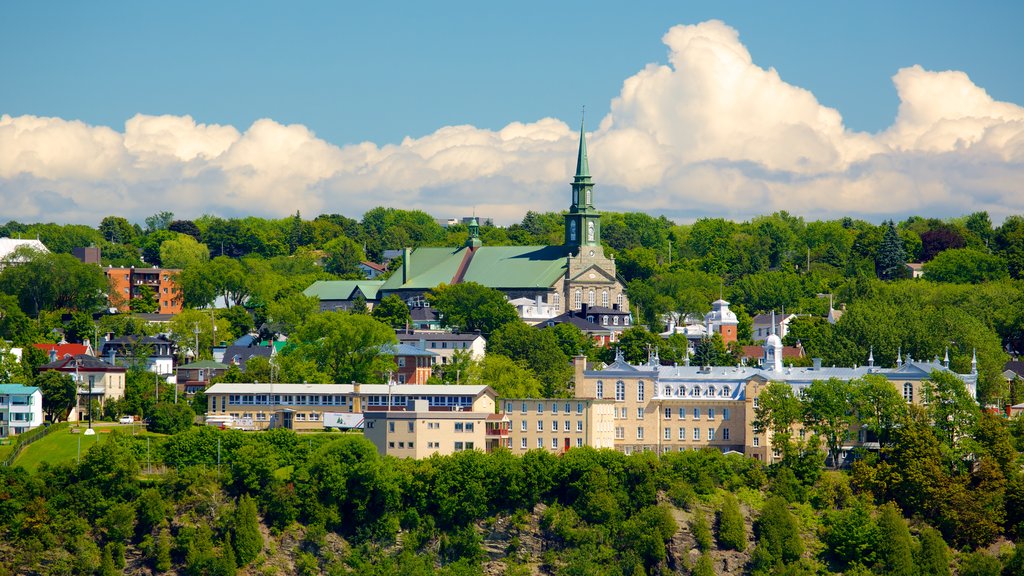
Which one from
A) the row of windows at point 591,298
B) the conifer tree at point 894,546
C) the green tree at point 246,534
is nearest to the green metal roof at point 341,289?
the row of windows at point 591,298

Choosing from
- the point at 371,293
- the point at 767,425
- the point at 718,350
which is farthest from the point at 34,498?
the point at 371,293

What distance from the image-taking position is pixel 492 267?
15188 cm

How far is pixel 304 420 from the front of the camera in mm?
96375

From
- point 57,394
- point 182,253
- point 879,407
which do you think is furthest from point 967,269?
point 57,394

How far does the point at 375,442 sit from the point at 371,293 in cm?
6263

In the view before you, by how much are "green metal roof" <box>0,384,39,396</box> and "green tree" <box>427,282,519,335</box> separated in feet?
112

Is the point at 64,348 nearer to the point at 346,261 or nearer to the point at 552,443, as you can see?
the point at 552,443

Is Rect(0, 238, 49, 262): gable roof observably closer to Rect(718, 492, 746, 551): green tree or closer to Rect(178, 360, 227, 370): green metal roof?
Rect(178, 360, 227, 370): green metal roof

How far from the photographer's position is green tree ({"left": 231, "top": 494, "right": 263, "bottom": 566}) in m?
84.4

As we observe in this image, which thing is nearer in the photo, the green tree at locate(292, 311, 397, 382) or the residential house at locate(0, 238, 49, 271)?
the green tree at locate(292, 311, 397, 382)

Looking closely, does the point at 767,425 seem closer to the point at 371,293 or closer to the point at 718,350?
the point at 718,350

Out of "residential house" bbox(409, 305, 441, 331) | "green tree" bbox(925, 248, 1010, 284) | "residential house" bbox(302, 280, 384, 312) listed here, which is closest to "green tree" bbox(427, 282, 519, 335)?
"residential house" bbox(409, 305, 441, 331)

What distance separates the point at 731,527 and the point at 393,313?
50.1 meters

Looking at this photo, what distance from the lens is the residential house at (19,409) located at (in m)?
98.9
